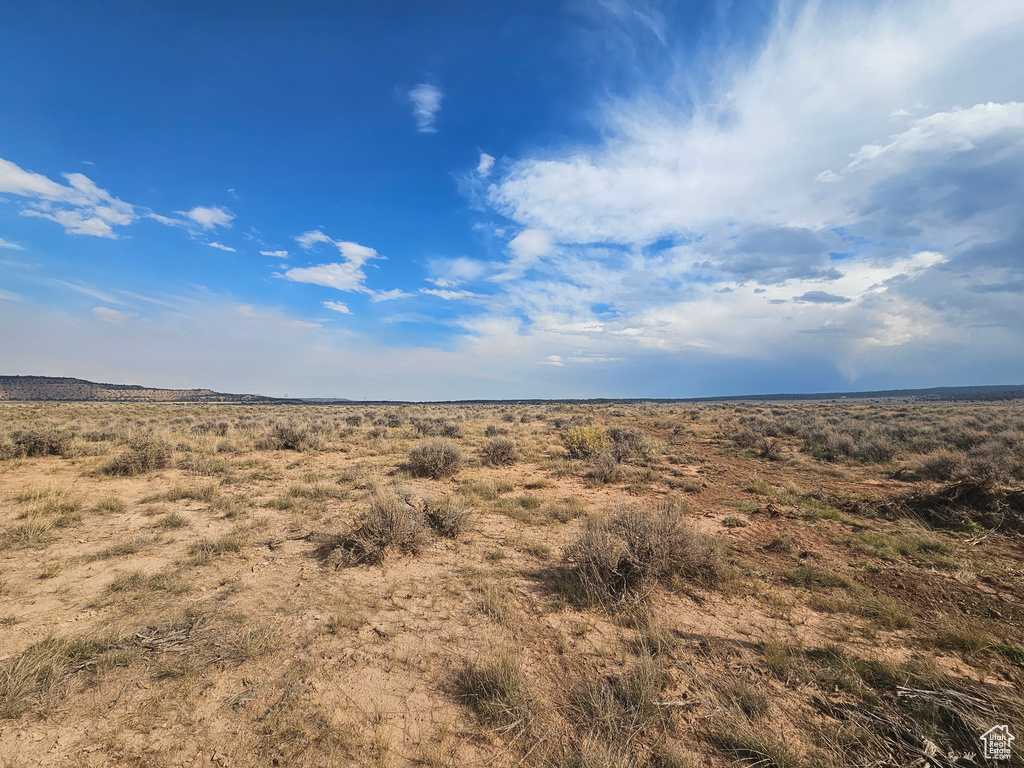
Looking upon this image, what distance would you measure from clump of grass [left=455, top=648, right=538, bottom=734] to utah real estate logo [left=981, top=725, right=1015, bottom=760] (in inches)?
114

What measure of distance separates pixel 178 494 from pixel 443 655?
27.5 feet

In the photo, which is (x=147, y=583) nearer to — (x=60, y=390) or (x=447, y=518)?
(x=447, y=518)

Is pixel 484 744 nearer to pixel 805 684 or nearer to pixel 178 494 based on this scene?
pixel 805 684

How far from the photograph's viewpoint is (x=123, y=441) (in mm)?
14633

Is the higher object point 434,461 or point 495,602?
point 434,461

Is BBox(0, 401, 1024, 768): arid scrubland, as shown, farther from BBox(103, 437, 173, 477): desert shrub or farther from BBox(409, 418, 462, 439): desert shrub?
BBox(409, 418, 462, 439): desert shrub

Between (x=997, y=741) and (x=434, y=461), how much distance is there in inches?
410

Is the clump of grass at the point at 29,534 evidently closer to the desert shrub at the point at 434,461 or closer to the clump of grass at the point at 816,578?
the desert shrub at the point at 434,461

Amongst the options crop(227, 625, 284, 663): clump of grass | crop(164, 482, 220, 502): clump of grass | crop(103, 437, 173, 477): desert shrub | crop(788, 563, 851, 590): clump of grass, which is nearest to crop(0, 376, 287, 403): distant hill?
crop(103, 437, 173, 477): desert shrub

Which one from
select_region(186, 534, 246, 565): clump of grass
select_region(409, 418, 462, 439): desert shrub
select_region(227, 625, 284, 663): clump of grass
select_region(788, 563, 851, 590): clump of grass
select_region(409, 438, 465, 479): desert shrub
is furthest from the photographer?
select_region(409, 418, 462, 439): desert shrub

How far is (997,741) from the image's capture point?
244 centimetres

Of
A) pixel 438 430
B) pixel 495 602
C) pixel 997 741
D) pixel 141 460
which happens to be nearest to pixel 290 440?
pixel 141 460

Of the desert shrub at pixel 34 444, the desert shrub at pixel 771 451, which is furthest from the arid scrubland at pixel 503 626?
the desert shrub at pixel 771 451

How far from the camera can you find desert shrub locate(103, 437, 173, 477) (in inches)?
409
